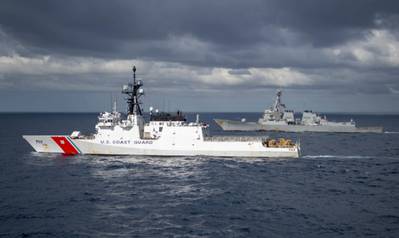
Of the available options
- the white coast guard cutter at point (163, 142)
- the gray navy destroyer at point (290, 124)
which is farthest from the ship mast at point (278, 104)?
the white coast guard cutter at point (163, 142)

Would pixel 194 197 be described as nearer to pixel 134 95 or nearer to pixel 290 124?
pixel 134 95

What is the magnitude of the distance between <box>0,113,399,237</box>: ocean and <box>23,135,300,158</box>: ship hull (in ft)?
3.13

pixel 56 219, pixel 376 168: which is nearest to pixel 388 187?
pixel 376 168

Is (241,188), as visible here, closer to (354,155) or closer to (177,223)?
(177,223)

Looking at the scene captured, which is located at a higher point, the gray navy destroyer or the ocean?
the gray navy destroyer

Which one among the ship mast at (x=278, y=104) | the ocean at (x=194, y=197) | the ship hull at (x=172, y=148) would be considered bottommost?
the ocean at (x=194, y=197)

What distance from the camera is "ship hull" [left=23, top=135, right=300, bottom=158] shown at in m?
44.1

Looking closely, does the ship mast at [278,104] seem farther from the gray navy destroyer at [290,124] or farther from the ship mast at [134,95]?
the ship mast at [134,95]

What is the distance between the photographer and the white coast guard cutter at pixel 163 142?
1740 inches

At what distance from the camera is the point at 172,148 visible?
4406 centimetres

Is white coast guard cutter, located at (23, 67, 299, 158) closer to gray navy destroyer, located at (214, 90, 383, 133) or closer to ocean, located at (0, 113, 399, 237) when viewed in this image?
ocean, located at (0, 113, 399, 237)

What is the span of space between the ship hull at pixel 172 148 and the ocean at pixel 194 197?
953mm

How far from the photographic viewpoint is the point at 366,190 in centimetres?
3108

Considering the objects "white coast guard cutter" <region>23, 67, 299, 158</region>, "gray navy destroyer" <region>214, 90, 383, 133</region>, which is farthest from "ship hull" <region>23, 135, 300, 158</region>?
"gray navy destroyer" <region>214, 90, 383, 133</region>
